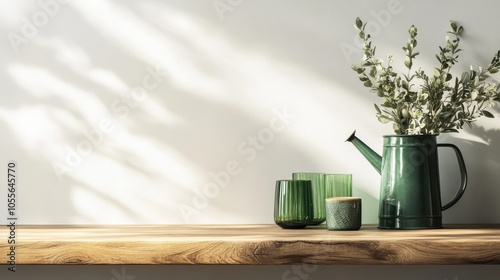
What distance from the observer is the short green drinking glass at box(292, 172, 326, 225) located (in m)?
2.07

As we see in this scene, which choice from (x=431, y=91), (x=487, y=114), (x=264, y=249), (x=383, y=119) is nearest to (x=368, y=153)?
(x=383, y=119)

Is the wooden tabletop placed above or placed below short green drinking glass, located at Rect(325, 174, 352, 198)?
below

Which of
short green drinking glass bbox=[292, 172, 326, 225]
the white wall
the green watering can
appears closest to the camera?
the green watering can

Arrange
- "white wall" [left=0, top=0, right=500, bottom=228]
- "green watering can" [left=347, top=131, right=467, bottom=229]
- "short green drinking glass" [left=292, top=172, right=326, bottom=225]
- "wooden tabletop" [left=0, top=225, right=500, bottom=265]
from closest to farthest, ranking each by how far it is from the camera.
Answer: "wooden tabletop" [left=0, top=225, right=500, bottom=265] < "green watering can" [left=347, top=131, right=467, bottom=229] < "short green drinking glass" [left=292, top=172, right=326, bottom=225] < "white wall" [left=0, top=0, right=500, bottom=228]

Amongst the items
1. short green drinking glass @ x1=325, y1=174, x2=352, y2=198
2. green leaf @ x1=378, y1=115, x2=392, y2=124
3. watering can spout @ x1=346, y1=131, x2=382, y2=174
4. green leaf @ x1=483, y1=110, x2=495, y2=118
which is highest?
green leaf @ x1=483, y1=110, x2=495, y2=118

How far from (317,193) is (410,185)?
0.91 feet

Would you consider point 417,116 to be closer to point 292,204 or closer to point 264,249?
point 292,204

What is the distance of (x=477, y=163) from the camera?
2.21 metres

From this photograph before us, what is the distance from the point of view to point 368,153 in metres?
2.10

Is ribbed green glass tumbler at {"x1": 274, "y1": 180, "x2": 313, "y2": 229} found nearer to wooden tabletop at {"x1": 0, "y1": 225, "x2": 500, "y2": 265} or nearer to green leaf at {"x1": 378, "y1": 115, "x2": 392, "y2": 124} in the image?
wooden tabletop at {"x1": 0, "y1": 225, "x2": 500, "y2": 265}

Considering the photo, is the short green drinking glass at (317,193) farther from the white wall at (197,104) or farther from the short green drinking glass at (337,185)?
the white wall at (197,104)

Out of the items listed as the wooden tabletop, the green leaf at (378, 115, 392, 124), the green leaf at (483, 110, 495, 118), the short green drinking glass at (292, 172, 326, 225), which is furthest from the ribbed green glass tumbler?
the green leaf at (483, 110, 495, 118)

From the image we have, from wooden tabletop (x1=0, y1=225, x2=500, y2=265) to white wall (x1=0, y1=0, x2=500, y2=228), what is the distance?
0.44m

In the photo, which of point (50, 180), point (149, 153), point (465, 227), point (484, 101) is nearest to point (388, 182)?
point (465, 227)
